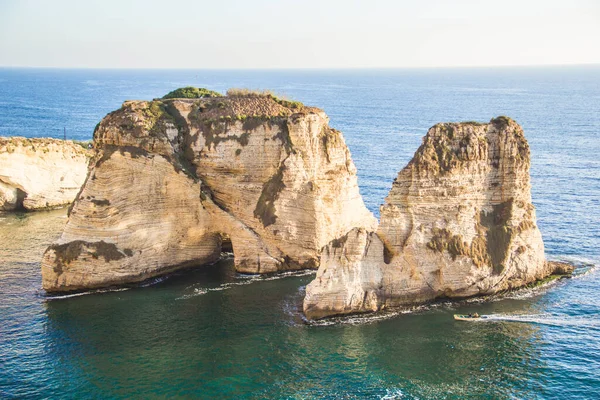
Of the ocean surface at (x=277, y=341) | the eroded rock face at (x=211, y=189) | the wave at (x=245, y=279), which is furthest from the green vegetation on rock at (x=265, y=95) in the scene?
the ocean surface at (x=277, y=341)

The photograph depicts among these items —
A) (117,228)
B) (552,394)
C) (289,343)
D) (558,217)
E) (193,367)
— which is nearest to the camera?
(552,394)

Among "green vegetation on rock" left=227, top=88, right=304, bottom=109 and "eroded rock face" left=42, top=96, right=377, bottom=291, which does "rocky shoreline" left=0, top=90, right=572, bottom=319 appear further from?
"green vegetation on rock" left=227, top=88, right=304, bottom=109

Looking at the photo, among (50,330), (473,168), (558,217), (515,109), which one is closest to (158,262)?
(50,330)

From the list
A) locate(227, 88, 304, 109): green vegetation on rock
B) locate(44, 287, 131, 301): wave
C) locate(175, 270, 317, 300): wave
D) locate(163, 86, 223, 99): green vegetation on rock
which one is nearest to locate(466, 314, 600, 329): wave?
locate(175, 270, 317, 300): wave

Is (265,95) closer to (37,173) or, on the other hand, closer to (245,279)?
(245,279)

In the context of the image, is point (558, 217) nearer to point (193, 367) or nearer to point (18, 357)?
point (193, 367)

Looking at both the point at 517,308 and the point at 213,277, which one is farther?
the point at 213,277

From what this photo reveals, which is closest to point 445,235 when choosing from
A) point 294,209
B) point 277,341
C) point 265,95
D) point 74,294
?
point 294,209
